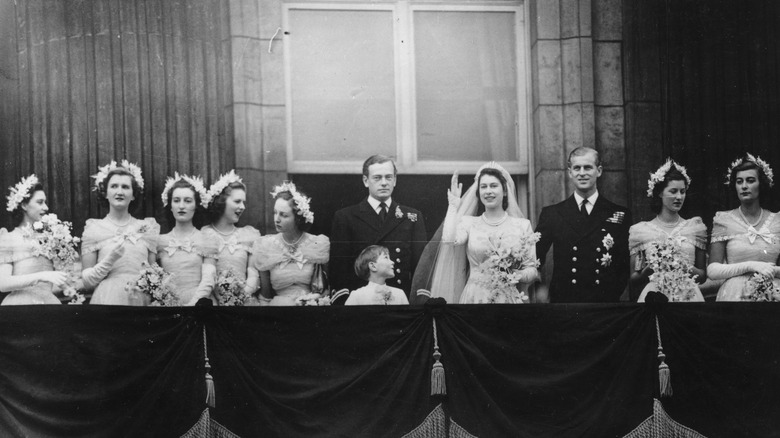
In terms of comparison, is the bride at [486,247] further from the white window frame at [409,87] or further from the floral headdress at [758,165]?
the floral headdress at [758,165]

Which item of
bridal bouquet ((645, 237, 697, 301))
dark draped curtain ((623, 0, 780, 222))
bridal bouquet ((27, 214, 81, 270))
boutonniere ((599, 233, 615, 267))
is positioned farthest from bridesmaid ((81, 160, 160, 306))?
dark draped curtain ((623, 0, 780, 222))

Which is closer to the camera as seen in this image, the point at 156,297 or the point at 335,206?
the point at 156,297

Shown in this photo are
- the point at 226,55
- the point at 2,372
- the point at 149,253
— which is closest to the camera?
the point at 2,372

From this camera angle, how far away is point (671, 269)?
1042 cm

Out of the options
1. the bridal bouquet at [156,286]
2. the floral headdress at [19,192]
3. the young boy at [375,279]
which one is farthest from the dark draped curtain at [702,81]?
the floral headdress at [19,192]

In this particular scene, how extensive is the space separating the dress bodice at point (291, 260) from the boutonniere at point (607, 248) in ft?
6.55

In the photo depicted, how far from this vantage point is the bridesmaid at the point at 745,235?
1056 centimetres

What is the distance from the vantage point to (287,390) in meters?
9.68

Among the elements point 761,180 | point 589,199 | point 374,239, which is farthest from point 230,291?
point 761,180

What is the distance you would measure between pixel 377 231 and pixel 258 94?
5.25 feet

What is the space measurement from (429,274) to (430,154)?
4.30 ft

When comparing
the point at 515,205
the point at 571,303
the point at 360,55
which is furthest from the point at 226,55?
the point at 571,303

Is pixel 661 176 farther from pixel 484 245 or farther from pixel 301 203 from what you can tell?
pixel 301 203

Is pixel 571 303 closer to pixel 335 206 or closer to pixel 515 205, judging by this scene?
pixel 515 205
